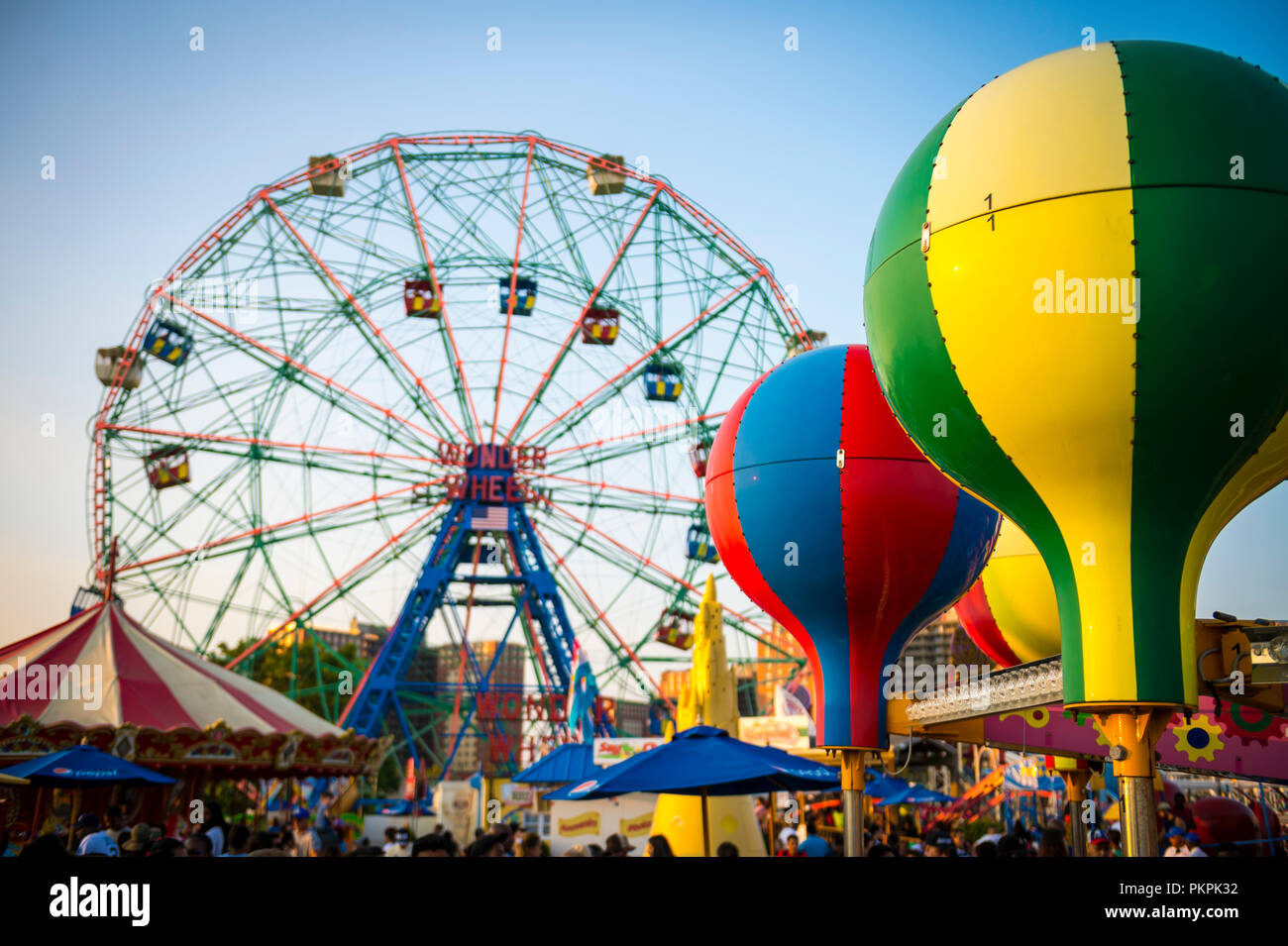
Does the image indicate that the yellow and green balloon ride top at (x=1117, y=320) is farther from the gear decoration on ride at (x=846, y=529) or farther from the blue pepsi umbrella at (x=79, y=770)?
the blue pepsi umbrella at (x=79, y=770)

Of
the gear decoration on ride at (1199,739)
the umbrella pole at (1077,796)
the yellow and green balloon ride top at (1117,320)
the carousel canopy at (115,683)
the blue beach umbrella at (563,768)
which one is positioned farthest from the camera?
the blue beach umbrella at (563,768)

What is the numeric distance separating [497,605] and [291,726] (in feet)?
41.2

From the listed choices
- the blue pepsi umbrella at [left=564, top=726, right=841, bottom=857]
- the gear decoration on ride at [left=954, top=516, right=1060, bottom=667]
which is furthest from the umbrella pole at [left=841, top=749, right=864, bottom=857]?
the gear decoration on ride at [left=954, top=516, right=1060, bottom=667]

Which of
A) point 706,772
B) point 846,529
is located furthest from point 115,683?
point 846,529

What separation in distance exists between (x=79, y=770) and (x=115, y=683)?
3.17 m

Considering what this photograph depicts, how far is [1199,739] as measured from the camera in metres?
8.62

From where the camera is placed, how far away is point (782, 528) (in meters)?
9.61

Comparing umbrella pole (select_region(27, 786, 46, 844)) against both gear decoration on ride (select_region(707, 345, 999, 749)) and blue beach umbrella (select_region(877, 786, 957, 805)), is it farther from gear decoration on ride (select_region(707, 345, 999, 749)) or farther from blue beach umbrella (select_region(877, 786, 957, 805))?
blue beach umbrella (select_region(877, 786, 957, 805))

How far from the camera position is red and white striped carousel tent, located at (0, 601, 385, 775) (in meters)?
13.6

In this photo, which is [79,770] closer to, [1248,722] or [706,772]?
[706,772]

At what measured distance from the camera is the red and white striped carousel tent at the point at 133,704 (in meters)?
13.6

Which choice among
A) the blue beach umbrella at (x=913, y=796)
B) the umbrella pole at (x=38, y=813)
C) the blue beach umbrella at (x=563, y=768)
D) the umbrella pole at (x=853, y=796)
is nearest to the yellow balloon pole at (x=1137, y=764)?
the umbrella pole at (x=853, y=796)

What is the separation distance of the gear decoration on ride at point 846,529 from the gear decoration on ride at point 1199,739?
6.94ft
